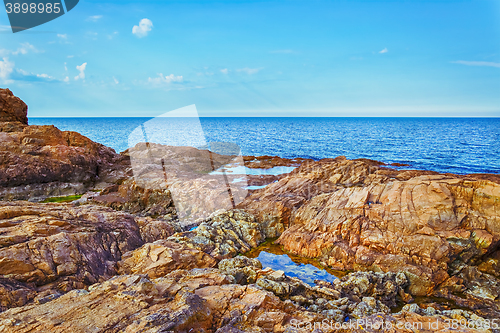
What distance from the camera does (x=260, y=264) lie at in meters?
13.6

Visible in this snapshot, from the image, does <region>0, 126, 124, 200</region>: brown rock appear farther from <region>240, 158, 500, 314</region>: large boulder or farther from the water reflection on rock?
the water reflection on rock

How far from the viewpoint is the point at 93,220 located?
520 inches

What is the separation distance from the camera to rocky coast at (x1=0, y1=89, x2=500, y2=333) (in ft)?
24.1

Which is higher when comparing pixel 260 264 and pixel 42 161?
pixel 42 161

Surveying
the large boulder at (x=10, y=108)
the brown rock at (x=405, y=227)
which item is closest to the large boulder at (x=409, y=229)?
the brown rock at (x=405, y=227)

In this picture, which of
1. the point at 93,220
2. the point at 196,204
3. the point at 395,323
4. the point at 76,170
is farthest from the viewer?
the point at 76,170

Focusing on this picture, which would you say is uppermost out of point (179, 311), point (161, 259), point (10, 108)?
point (10, 108)

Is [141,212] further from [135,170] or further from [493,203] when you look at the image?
[493,203]

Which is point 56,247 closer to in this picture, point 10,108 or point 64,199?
point 64,199

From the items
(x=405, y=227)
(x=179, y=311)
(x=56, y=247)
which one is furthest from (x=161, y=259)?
(x=405, y=227)

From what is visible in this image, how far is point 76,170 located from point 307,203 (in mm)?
23506

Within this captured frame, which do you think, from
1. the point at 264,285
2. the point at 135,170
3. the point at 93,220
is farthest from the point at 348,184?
the point at 135,170

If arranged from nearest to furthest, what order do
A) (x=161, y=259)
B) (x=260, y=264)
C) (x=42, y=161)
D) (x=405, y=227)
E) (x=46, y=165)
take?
1. (x=161, y=259)
2. (x=260, y=264)
3. (x=405, y=227)
4. (x=42, y=161)
5. (x=46, y=165)

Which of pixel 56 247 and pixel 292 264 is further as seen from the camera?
pixel 292 264
